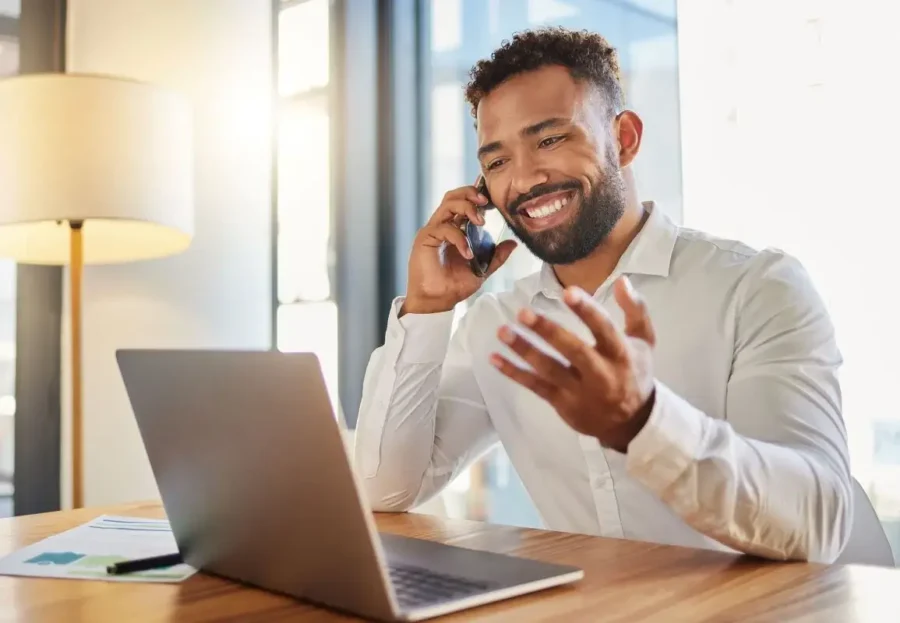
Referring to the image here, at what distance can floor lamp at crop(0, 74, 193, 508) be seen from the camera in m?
1.83

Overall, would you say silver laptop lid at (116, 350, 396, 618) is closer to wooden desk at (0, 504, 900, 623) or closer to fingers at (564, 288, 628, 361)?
wooden desk at (0, 504, 900, 623)

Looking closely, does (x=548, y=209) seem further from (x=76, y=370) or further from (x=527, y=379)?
(x=76, y=370)

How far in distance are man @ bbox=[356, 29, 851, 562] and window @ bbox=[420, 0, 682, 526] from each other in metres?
0.56

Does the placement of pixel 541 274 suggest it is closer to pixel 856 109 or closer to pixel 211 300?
pixel 856 109

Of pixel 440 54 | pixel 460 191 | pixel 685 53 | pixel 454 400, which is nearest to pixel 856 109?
pixel 685 53

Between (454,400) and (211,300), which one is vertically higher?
(211,300)

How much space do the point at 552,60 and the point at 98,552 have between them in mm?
1008

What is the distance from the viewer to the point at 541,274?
156 centimetres

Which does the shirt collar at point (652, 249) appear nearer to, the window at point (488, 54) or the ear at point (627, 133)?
the ear at point (627, 133)

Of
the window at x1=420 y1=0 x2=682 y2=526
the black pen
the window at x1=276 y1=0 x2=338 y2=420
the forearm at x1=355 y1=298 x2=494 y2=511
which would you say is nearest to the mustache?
the forearm at x1=355 y1=298 x2=494 y2=511

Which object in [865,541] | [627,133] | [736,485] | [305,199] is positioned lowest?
[865,541]

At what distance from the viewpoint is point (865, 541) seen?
3.68ft

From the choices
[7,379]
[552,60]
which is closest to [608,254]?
[552,60]

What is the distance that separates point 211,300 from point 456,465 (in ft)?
4.00
